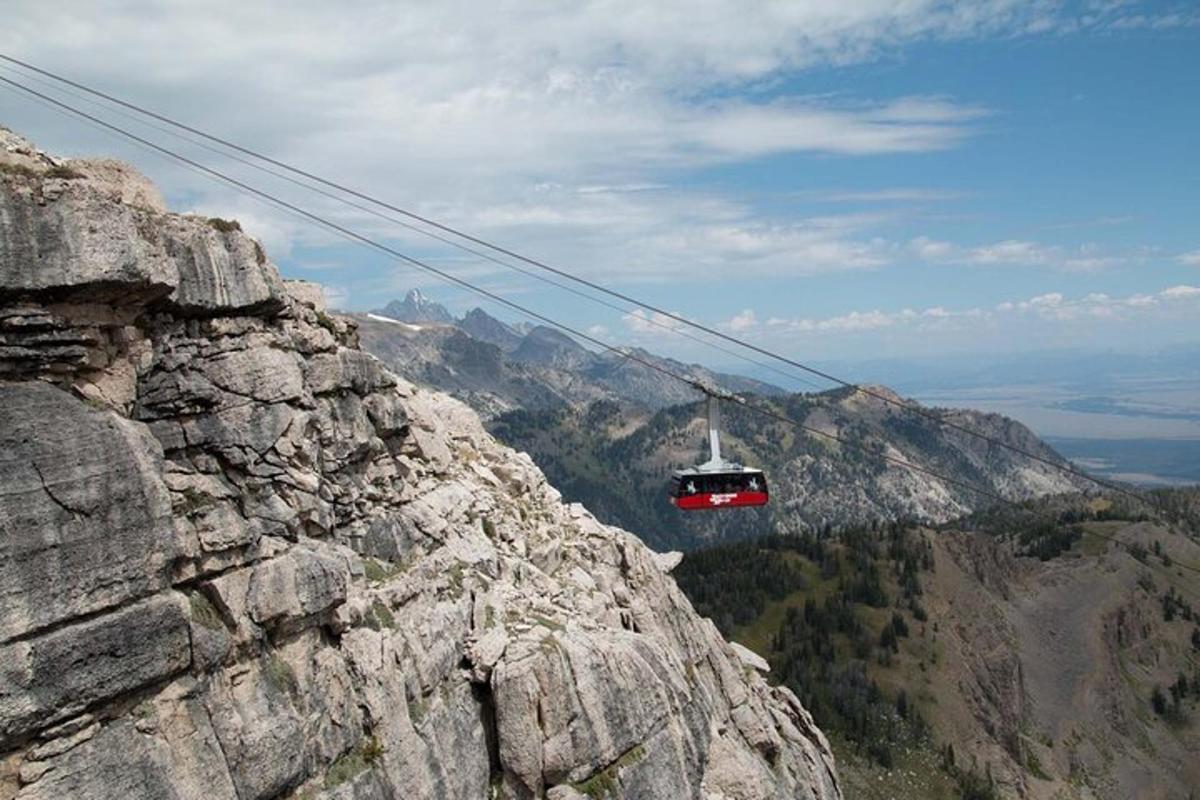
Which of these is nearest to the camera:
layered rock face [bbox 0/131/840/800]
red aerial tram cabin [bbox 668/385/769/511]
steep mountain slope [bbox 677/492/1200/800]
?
layered rock face [bbox 0/131/840/800]

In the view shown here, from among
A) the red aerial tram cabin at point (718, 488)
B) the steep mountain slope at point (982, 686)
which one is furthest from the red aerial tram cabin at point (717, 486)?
the steep mountain slope at point (982, 686)

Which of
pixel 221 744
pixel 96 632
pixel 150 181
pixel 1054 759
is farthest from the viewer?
pixel 1054 759

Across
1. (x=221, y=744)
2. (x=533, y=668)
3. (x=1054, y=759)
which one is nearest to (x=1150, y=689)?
(x=1054, y=759)

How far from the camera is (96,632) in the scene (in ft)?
67.8

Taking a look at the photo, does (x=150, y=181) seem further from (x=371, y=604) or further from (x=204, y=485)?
(x=371, y=604)

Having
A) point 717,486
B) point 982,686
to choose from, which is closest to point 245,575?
point 717,486

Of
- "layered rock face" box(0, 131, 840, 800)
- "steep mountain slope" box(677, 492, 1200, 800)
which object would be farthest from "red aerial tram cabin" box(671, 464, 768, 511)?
"steep mountain slope" box(677, 492, 1200, 800)

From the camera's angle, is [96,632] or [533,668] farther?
[533,668]

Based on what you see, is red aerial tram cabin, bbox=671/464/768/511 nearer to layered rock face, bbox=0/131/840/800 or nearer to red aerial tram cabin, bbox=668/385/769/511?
red aerial tram cabin, bbox=668/385/769/511

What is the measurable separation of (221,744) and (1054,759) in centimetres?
16828

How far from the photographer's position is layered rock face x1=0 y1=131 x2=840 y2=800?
20.5 meters

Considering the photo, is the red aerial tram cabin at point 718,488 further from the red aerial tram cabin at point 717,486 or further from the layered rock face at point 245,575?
the layered rock face at point 245,575

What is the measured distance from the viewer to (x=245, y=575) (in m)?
25.4

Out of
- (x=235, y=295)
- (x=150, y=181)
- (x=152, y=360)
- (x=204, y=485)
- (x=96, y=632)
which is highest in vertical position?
(x=150, y=181)
